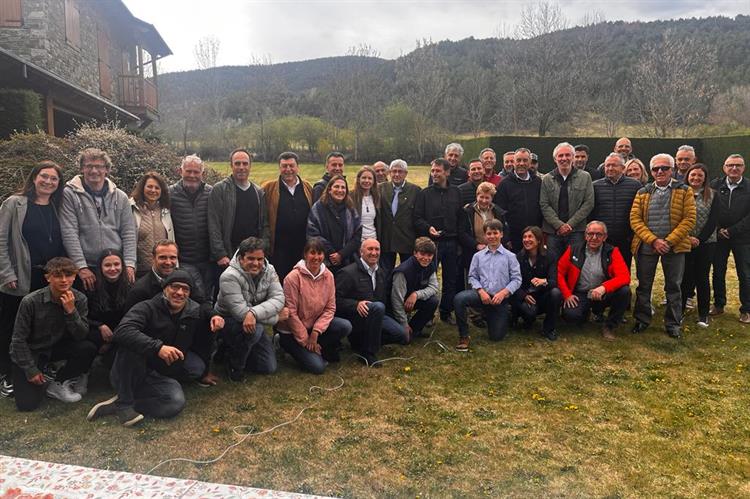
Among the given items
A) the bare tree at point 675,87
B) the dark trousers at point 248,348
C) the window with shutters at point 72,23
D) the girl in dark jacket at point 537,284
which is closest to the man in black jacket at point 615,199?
the girl in dark jacket at point 537,284

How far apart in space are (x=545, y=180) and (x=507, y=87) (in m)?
29.2

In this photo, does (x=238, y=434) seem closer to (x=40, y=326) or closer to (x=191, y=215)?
(x=40, y=326)

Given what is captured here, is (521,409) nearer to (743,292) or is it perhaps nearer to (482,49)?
(743,292)

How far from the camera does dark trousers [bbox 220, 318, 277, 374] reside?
4020mm

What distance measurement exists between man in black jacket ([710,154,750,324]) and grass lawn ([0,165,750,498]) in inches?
50.0

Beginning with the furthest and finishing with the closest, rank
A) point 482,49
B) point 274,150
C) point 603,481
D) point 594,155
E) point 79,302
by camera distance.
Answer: point 482,49 < point 274,150 < point 594,155 < point 79,302 < point 603,481

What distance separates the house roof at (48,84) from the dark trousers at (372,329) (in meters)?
8.91

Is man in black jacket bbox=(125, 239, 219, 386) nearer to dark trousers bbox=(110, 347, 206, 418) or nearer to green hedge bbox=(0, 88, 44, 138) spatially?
dark trousers bbox=(110, 347, 206, 418)

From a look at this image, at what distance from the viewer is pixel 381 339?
4812 mm

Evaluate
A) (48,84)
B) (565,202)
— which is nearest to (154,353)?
(565,202)

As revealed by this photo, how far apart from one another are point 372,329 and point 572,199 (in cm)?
255

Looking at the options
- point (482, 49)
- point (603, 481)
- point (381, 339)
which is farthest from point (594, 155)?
point (482, 49)

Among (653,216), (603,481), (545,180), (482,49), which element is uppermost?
(482,49)

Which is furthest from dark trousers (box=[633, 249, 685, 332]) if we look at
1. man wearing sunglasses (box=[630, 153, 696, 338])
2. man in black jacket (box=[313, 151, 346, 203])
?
man in black jacket (box=[313, 151, 346, 203])
